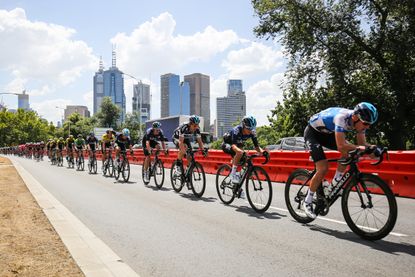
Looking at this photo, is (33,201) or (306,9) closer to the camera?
(33,201)

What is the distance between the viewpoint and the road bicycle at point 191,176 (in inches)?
393

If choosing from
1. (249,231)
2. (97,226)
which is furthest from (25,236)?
(249,231)

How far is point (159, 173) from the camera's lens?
40.2 feet

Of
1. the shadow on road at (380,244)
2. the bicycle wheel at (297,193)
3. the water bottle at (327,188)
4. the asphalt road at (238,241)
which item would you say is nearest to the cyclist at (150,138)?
the asphalt road at (238,241)

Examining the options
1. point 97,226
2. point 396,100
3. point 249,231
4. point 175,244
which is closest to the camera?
point 175,244

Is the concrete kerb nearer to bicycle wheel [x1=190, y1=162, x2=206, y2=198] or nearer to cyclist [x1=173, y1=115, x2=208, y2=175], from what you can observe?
bicycle wheel [x1=190, y1=162, x2=206, y2=198]

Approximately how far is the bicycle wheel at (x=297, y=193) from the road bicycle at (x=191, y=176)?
330 centimetres

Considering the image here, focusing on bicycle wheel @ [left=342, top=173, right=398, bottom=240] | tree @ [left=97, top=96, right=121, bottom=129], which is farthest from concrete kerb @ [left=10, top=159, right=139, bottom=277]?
tree @ [left=97, top=96, right=121, bottom=129]

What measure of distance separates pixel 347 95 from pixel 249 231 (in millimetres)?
23916

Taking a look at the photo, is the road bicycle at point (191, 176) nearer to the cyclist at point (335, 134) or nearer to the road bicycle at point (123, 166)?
the cyclist at point (335, 134)

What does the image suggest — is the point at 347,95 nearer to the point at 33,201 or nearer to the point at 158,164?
the point at 158,164

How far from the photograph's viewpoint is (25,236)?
565cm

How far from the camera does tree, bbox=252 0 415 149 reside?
2606 cm

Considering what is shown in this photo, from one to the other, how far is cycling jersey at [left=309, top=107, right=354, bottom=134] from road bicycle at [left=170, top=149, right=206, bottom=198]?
162 inches
